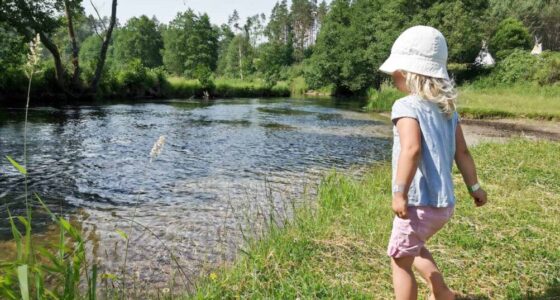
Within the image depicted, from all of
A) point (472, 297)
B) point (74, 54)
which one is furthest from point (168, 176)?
point (74, 54)

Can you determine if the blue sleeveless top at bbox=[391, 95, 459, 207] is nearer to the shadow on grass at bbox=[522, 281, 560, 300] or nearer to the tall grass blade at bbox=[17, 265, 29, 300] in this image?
the shadow on grass at bbox=[522, 281, 560, 300]

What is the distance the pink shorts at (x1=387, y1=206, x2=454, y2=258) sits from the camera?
100.0 inches

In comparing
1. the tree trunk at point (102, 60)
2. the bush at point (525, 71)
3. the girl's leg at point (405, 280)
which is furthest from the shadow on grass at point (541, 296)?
the bush at point (525, 71)

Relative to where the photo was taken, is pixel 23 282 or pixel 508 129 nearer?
pixel 23 282

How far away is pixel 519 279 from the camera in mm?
3447

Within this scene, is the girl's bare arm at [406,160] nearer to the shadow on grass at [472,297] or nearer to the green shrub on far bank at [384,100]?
the shadow on grass at [472,297]

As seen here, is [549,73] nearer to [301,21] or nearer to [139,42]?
[139,42]

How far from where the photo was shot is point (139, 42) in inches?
2813

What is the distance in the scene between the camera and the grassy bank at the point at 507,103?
21717mm

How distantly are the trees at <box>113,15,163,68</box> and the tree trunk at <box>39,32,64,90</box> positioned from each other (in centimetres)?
4794

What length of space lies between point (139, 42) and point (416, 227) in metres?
75.9

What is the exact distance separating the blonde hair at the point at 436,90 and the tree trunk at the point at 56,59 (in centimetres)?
2339

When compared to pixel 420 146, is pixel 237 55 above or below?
above

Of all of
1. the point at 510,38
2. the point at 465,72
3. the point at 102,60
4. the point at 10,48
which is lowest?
the point at 102,60
